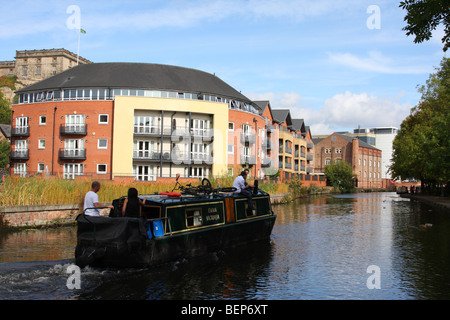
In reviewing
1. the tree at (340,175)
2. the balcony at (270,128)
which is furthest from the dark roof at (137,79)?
the tree at (340,175)

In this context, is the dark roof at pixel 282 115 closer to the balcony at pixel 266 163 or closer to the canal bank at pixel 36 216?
the balcony at pixel 266 163

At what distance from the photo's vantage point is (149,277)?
1016cm

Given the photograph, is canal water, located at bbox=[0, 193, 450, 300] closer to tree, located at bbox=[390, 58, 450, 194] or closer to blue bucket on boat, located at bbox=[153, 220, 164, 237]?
blue bucket on boat, located at bbox=[153, 220, 164, 237]

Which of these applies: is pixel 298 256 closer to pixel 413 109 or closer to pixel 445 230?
pixel 445 230

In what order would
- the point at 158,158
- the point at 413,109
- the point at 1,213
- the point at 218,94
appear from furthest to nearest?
the point at 413,109, the point at 218,94, the point at 158,158, the point at 1,213

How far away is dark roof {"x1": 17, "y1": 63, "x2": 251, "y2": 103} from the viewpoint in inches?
1757

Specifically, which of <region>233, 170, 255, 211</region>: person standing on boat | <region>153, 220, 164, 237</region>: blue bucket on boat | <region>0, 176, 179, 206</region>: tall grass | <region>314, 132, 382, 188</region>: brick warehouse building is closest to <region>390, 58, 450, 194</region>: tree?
<region>233, 170, 255, 211</region>: person standing on boat

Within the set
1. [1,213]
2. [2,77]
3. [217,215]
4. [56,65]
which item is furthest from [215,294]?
[2,77]

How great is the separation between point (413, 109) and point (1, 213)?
49.6m

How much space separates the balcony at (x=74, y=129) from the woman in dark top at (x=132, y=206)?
3463 cm

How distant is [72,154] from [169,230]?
35.2 metres

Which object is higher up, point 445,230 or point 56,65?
point 56,65

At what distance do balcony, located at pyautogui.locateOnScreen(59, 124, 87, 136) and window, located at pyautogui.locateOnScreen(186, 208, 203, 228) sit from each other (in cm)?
3358

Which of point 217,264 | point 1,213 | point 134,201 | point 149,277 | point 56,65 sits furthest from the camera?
point 56,65
